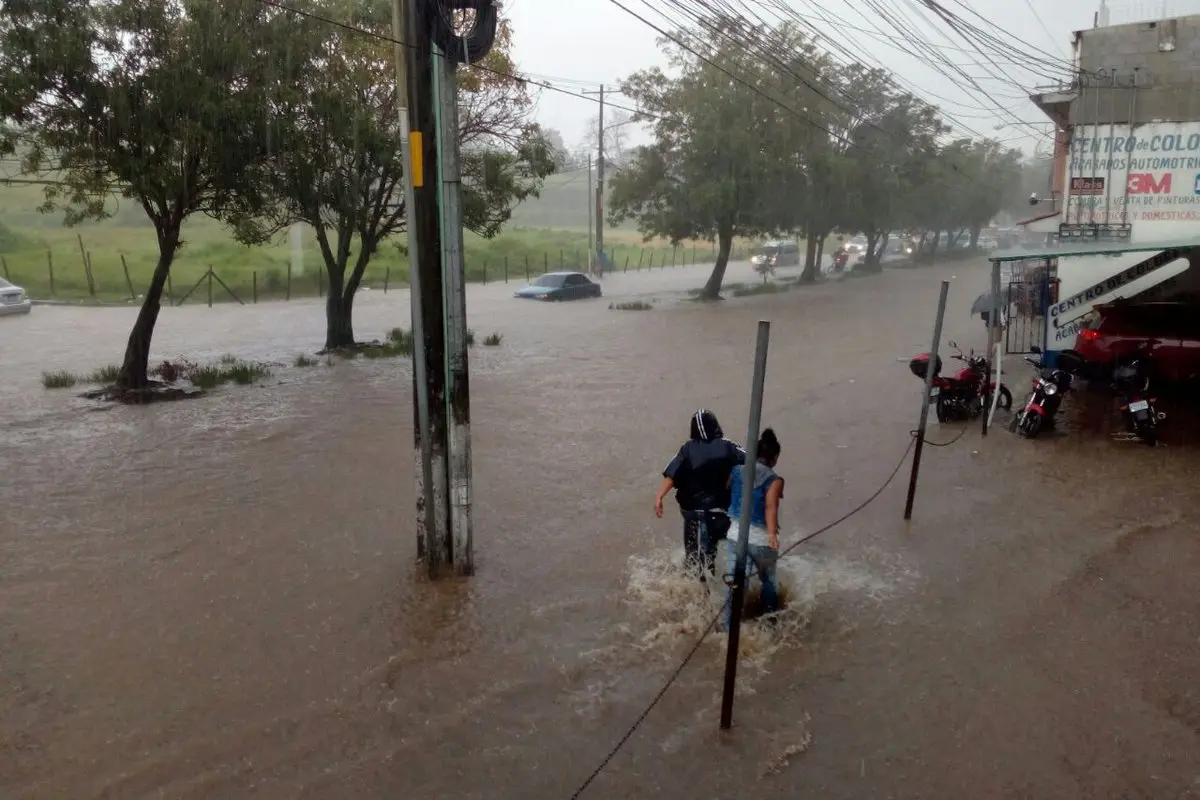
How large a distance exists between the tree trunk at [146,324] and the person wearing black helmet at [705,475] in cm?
1030

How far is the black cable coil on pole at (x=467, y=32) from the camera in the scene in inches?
242

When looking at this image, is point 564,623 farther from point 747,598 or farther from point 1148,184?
point 1148,184

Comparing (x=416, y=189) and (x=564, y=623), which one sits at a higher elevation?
(x=416, y=189)

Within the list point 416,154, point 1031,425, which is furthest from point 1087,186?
point 416,154

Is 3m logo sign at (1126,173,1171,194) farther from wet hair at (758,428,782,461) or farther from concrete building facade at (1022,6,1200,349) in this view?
wet hair at (758,428,782,461)

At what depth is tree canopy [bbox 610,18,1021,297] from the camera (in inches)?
1156

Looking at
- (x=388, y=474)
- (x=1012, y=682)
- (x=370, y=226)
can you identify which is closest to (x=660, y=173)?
(x=370, y=226)

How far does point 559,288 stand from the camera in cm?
3194

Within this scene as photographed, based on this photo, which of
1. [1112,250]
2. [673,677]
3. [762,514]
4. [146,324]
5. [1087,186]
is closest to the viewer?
[673,677]

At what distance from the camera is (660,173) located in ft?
102

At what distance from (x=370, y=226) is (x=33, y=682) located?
13779mm

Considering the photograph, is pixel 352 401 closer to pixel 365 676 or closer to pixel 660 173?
pixel 365 676

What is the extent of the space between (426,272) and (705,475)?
2.29 meters

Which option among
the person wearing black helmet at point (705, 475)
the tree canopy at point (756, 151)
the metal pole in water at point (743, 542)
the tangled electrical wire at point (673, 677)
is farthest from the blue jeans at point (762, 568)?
the tree canopy at point (756, 151)
